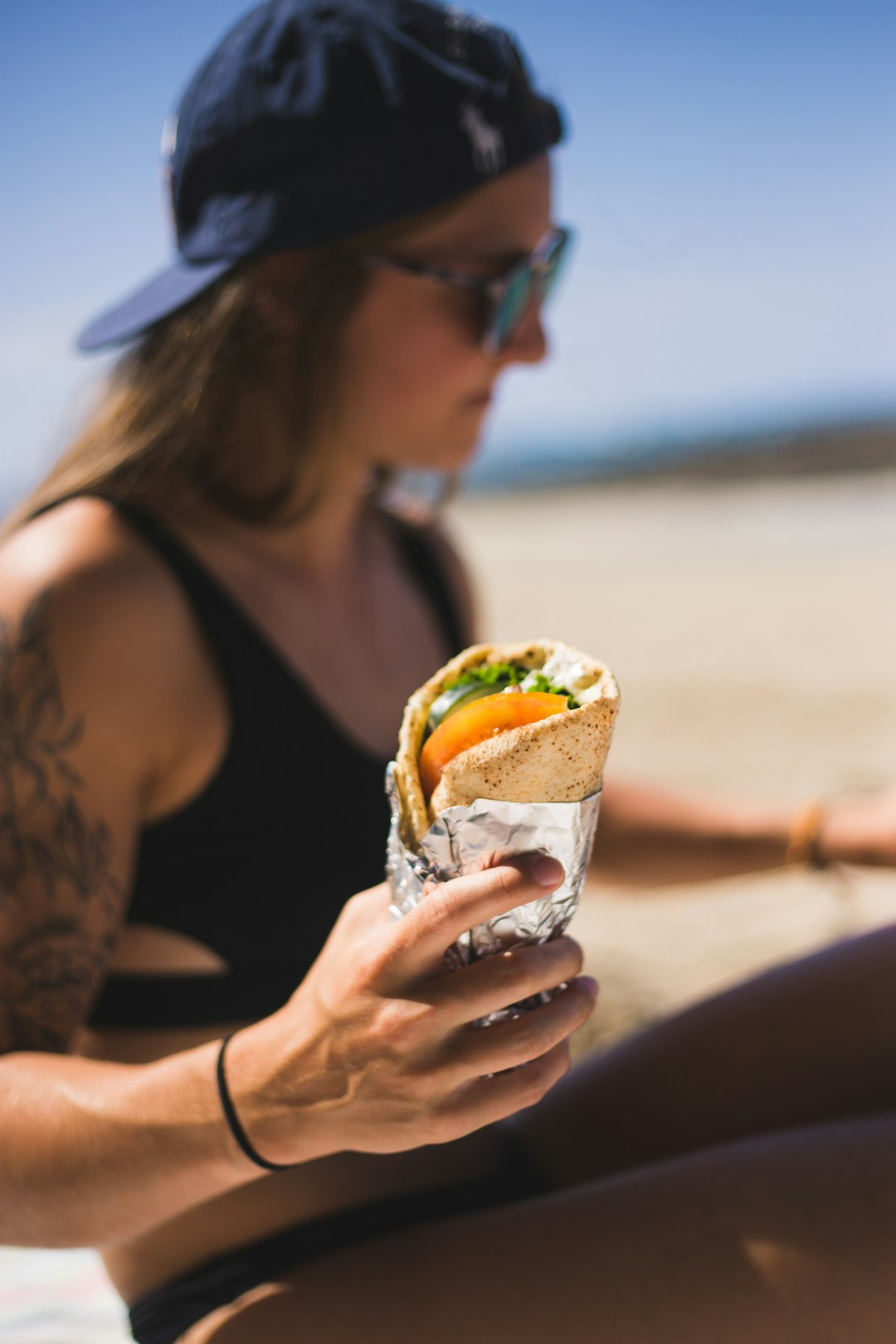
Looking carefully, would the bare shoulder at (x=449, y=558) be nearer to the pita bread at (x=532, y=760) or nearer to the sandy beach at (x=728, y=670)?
the sandy beach at (x=728, y=670)

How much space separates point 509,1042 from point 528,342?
1.38 metres

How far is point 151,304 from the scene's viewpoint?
1866 mm

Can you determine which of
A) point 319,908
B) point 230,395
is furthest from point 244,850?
point 230,395

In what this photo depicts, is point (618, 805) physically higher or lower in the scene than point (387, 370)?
lower

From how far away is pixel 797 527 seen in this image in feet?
51.2

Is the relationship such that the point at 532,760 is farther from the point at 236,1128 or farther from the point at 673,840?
the point at 673,840

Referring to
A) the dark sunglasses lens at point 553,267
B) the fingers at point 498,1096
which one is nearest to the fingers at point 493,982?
the fingers at point 498,1096

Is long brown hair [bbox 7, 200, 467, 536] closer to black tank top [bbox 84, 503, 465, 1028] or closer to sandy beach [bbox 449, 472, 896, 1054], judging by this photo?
black tank top [bbox 84, 503, 465, 1028]

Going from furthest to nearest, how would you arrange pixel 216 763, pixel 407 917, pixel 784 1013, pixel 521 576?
pixel 521 576 → pixel 784 1013 → pixel 216 763 → pixel 407 917

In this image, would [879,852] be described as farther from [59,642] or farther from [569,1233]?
[59,642]

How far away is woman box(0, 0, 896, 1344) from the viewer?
1272 mm

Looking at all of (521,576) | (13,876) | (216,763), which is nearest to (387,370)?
(216,763)

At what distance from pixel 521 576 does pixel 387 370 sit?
38.2 ft

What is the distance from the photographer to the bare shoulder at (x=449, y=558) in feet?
8.67
